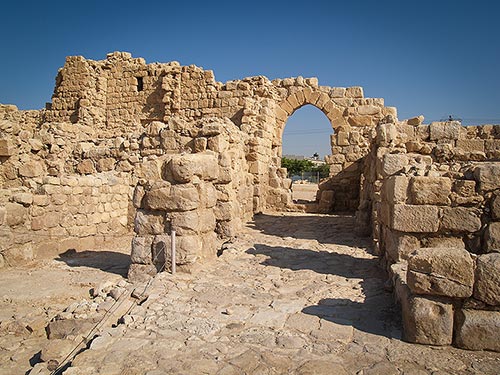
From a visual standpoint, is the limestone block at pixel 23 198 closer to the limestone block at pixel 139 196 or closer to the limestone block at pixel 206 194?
the limestone block at pixel 139 196

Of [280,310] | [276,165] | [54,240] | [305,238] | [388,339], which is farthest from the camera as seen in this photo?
[276,165]

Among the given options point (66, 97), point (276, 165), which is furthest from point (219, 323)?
point (66, 97)

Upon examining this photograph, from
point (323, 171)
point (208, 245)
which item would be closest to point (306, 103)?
point (208, 245)

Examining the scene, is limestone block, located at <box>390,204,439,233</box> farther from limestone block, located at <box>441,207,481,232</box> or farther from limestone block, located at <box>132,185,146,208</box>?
limestone block, located at <box>132,185,146,208</box>

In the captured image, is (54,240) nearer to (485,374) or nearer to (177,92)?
(485,374)

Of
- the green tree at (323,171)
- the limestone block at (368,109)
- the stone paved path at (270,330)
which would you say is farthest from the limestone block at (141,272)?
the green tree at (323,171)

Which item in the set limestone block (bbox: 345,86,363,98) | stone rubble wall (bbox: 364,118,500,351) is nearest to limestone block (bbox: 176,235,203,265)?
stone rubble wall (bbox: 364,118,500,351)

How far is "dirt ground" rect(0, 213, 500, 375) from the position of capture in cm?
278

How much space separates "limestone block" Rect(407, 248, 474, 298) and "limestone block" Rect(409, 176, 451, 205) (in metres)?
1.51

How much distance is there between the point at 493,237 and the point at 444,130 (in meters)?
4.14

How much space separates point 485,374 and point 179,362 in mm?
2170

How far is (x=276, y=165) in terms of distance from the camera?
13219mm

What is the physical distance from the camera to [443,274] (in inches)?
117

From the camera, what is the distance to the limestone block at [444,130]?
779 cm
